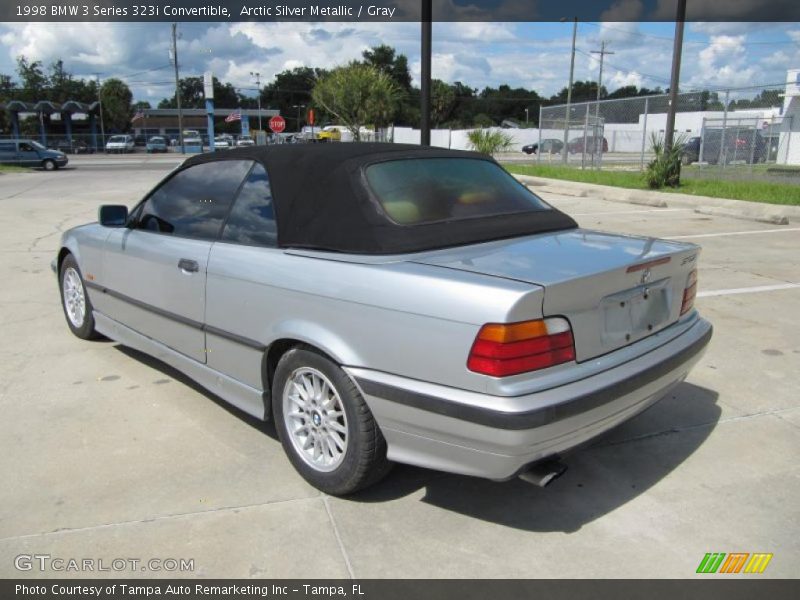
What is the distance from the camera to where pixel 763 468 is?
10.7 feet

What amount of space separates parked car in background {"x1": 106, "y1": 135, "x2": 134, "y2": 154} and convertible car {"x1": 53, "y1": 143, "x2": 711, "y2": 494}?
60.7 meters

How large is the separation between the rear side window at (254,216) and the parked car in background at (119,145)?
6142cm

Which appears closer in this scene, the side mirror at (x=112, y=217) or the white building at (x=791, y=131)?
the side mirror at (x=112, y=217)

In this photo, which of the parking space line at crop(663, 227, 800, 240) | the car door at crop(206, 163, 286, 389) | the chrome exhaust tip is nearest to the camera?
the chrome exhaust tip

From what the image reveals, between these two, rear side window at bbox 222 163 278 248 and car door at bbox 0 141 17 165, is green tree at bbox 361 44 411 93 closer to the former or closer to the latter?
car door at bbox 0 141 17 165

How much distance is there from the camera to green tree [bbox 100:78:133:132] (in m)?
80.7

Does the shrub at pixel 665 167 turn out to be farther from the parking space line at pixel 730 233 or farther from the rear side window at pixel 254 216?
the rear side window at pixel 254 216

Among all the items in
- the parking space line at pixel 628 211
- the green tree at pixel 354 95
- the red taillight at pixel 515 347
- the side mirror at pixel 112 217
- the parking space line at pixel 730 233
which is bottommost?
the parking space line at pixel 730 233

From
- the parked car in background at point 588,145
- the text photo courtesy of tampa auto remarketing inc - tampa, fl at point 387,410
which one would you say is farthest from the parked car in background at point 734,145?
the text photo courtesy of tampa auto remarketing inc - tampa, fl at point 387,410

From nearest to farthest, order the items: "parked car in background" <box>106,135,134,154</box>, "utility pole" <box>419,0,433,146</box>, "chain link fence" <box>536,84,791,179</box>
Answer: "utility pole" <box>419,0,433,146</box>, "chain link fence" <box>536,84,791,179</box>, "parked car in background" <box>106,135,134,154</box>

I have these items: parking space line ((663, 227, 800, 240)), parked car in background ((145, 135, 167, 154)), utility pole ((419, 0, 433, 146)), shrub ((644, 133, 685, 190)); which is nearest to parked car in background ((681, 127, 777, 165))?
shrub ((644, 133, 685, 190))

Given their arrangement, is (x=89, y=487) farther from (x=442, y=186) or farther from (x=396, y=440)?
(x=442, y=186)

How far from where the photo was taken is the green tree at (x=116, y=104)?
80.7 metres

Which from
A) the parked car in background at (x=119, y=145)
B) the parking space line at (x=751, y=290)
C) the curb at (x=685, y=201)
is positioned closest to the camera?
the parking space line at (x=751, y=290)
